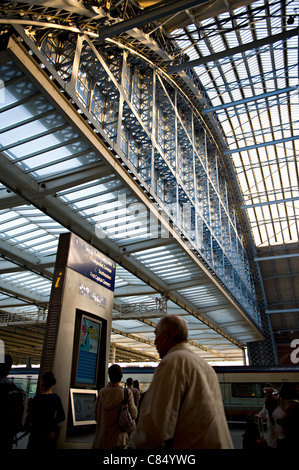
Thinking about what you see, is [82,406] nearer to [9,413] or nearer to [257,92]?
[9,413]

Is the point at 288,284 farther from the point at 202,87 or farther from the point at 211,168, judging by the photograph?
the point at 202,87

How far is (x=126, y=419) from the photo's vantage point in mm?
4426

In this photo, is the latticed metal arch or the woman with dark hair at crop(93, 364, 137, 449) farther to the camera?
the latticed metal arch

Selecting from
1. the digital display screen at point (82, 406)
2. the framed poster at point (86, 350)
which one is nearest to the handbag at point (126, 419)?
A: the digital display screen at point (82, 406)

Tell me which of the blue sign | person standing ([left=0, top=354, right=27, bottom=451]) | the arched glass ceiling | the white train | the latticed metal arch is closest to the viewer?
person standing ([left=0, top=354, right=27, bottom=451])

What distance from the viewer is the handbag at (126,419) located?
441 centimetres

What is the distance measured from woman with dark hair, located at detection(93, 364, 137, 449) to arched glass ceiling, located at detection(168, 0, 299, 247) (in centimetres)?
1410

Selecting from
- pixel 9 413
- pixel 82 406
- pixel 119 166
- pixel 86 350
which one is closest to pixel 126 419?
pixel 9 413

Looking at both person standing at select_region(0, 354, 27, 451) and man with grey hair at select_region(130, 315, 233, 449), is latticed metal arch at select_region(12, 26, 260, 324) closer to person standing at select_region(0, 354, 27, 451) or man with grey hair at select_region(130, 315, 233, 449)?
person standing at select_region(0, 354, 27, 451)

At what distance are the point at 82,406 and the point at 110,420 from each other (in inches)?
144

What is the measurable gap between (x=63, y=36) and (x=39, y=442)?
1002 centimetres

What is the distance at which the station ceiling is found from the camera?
872cm

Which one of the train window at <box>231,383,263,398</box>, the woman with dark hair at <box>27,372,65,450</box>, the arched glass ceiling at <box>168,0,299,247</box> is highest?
the arched glass ceiling at <box>168,0,299,247</box>

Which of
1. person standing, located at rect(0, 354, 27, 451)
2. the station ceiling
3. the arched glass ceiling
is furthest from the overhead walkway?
person standing, located at rect(0, 354, 27, 451)
